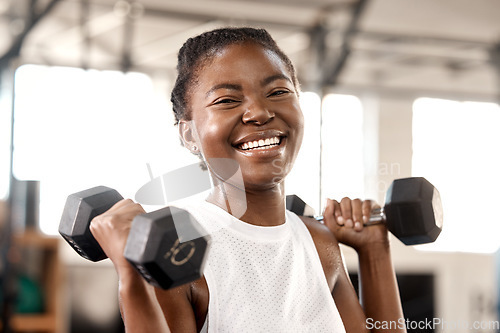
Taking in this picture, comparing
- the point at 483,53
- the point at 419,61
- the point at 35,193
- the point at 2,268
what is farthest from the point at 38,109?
the point at 483,53

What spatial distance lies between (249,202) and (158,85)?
3712 millimetres

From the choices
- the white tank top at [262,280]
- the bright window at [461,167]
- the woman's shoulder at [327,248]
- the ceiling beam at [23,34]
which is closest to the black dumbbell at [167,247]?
the white tank top at [262,280]

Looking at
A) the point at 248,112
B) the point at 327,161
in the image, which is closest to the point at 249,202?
the point at 248,112

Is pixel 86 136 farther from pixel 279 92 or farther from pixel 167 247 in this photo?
pixel 167 247

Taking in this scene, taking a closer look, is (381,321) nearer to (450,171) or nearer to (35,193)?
(450,171)

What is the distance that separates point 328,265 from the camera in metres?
0.77

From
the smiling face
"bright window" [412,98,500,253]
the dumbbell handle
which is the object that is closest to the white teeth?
the smiling face

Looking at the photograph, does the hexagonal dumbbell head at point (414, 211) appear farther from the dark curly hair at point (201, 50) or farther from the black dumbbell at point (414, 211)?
the dark curly hair at point (201, 50)

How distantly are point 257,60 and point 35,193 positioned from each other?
2.65m

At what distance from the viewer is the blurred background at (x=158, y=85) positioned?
2.64 metres

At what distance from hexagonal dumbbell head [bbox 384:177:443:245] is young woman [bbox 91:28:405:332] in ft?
0.29

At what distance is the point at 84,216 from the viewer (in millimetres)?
658

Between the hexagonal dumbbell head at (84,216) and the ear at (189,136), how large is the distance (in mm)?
110

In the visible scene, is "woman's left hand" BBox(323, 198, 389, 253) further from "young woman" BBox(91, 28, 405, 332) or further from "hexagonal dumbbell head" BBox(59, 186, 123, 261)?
"hexagonal dumbbell head" BBox(59, 186, 123, 261)
